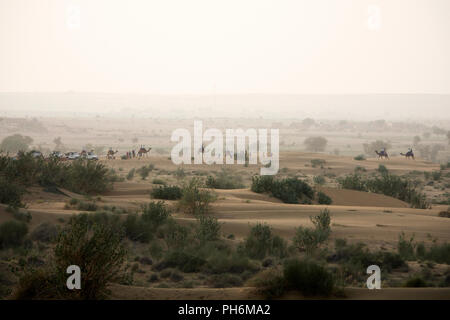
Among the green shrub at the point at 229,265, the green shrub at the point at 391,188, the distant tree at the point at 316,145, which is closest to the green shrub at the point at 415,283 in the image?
the green shrub at the point at 229,265

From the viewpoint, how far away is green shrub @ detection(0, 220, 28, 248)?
15289 mm

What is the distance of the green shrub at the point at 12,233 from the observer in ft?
50.2

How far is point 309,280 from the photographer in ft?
33.8

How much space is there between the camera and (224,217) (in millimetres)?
21891

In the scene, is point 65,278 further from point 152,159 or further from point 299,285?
point 152,159

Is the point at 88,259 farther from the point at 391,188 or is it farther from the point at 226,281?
the point at 391,188

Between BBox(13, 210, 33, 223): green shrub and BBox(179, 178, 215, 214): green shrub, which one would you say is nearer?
BBox(13, 210, 33, 223): green shrub

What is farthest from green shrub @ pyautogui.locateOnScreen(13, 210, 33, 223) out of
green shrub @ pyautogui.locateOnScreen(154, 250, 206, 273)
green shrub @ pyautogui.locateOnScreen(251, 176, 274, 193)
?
green shrub @ pyautogui.locateOnScreen(251, 176, 274, 193)

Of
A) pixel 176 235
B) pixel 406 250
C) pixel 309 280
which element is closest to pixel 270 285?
pixel 309 280

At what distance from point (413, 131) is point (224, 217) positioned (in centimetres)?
14734

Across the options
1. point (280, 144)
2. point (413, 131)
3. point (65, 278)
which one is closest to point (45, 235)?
point (65, 278)

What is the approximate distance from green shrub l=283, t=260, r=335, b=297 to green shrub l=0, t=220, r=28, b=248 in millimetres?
8149

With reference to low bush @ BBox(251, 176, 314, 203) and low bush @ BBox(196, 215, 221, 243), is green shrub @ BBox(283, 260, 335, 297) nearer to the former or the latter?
low bush @ BBox(196, 215, 221, 243)

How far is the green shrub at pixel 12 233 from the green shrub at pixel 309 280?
8.15 metres
